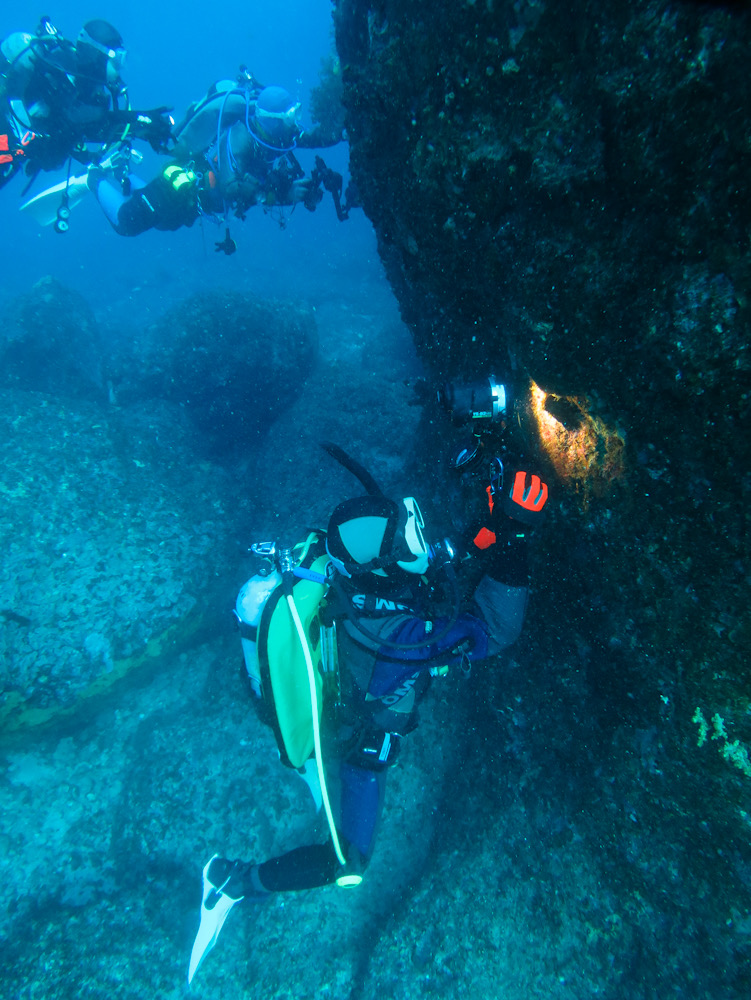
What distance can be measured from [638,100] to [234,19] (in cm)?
8801

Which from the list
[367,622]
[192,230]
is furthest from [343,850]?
[192,230]

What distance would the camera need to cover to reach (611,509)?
215 centimetres

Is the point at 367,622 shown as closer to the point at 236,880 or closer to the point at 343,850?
the point at 343,850

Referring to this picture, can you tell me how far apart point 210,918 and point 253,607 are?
2.70 meters

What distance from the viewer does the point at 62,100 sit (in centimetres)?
633

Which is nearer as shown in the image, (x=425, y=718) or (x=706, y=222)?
(x=706, y=222)

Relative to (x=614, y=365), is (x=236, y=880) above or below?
below

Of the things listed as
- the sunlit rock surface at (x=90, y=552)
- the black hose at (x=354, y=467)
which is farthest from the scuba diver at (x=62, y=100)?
the black hose at (x=354, y=467)

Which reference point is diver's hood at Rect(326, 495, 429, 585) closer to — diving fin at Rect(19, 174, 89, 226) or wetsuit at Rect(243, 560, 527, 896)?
wetsuit at Rect(243, 560, 527, 896)

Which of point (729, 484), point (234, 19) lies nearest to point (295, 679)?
point (729, 484)

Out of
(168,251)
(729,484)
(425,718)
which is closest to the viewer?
(729,484)

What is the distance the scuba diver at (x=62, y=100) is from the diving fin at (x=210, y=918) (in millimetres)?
8952

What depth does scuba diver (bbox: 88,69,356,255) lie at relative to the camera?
20.6ft

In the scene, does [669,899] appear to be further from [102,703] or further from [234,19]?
[234,19]
